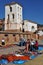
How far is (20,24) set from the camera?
248ft

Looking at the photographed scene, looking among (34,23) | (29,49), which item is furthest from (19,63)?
(34,23)

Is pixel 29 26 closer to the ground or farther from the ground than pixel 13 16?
closer to the ground

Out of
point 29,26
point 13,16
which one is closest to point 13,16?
point 13,16

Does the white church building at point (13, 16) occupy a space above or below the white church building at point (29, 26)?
above

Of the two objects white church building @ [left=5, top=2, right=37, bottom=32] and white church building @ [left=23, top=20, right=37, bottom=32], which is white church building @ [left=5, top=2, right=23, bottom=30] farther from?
white church building @ [left=23, top=20, right=37, bottom=32]

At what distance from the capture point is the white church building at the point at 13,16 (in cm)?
7251

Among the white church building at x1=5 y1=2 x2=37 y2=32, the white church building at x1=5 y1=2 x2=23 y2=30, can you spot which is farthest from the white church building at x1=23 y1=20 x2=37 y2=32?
the white church building at x1=5 y1=2 x2=23 y2=30

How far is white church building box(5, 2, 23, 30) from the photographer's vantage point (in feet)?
238

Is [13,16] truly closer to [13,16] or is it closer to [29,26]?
[13,16]

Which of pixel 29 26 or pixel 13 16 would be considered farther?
pixel 29 26

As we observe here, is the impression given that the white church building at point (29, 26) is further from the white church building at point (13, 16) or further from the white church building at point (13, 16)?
the white church building at point (13, 16)

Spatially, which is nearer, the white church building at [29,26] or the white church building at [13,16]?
the white church building at [13,16]

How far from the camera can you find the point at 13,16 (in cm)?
7456

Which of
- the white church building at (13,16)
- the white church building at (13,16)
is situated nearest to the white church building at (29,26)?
the white church building at (13,16)
